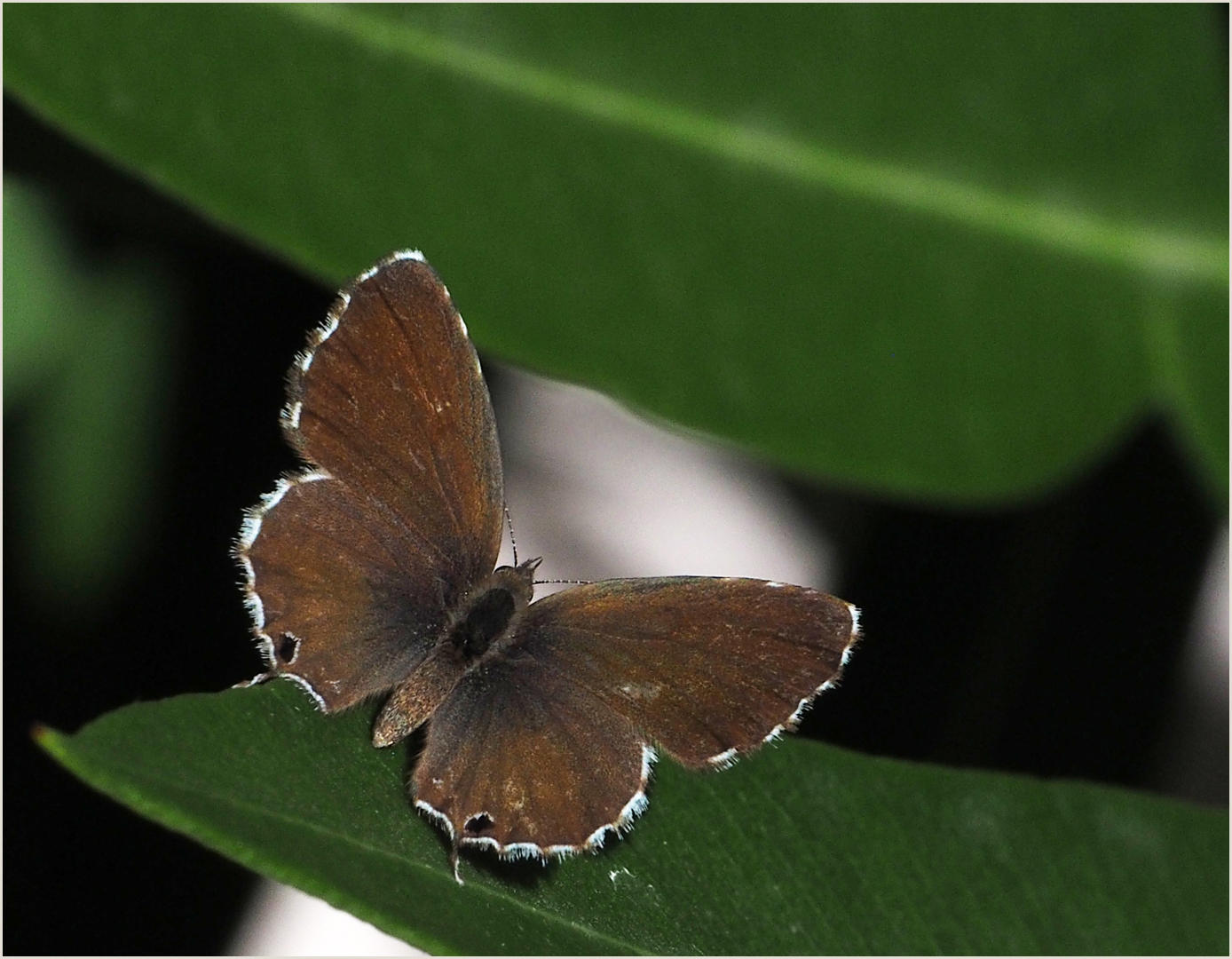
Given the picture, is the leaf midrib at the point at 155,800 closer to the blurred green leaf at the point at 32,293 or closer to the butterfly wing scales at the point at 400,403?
the butterfly wing scales at the point at 400,403

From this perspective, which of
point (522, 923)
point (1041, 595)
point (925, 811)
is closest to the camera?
point (522, 923)

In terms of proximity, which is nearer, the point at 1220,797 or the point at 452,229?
the point at 452,229

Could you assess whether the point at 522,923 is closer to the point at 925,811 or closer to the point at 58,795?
the point at 925,811

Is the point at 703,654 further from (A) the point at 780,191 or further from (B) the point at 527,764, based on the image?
(A) the point at 780,191

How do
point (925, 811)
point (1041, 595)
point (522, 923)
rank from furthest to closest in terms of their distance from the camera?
point (1041, 595), point (925, 811), point (522, 923)

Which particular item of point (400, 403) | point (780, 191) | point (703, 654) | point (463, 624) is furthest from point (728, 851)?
point (780, 191)

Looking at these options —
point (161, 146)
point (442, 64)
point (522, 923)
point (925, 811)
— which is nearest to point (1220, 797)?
point (925, 811)
